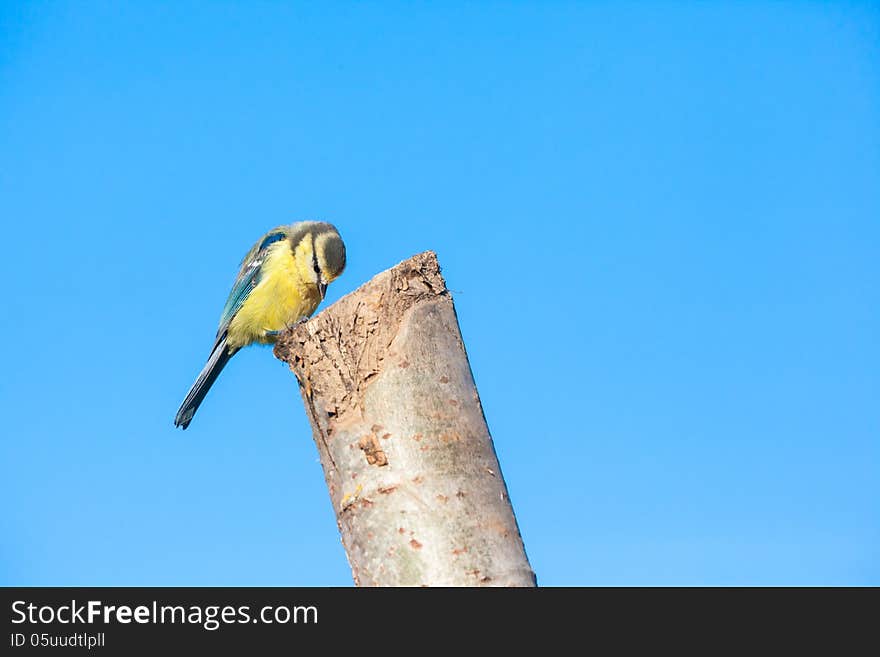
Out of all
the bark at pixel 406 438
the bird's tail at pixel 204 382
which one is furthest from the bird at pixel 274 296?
the bark at pixel 406 438

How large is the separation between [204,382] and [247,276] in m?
0.96

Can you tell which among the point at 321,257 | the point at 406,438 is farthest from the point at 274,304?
the point at 406,438

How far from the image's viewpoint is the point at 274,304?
6.52 meters

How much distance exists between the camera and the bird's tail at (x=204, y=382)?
20.8 feet

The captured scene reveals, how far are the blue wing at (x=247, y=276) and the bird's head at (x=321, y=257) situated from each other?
0.39m

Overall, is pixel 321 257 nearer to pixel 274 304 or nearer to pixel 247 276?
pixel 274 304

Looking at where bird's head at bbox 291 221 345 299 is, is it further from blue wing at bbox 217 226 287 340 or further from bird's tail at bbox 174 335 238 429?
bird's tail at bbox 174 335 238 429

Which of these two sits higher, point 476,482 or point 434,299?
point 434,299
